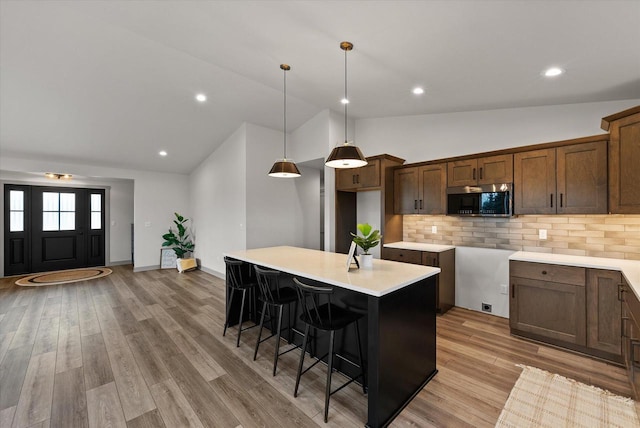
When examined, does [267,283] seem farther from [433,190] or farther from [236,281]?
[433,190]

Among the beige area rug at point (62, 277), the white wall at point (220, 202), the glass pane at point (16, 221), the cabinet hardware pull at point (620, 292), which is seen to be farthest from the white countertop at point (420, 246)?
the glass pane at point (16, 221)

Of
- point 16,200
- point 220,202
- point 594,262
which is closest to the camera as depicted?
point 594,262

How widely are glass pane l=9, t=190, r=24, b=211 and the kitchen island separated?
23.9ft

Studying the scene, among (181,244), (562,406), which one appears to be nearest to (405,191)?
(562,406)

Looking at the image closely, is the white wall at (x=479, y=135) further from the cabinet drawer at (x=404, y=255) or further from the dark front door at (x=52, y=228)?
the dark front door at (x=52, y=228)

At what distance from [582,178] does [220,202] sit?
5796mm

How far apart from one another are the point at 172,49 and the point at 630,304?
5087mm

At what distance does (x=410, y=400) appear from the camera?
2.06 metres

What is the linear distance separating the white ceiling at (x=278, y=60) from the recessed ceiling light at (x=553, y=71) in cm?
6

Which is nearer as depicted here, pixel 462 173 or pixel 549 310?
pixel 549 310

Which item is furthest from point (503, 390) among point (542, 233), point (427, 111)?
point (427, 111)

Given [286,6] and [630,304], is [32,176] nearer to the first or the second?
[286,6]

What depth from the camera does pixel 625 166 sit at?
2.43 metres

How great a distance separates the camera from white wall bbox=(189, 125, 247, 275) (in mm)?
5195
